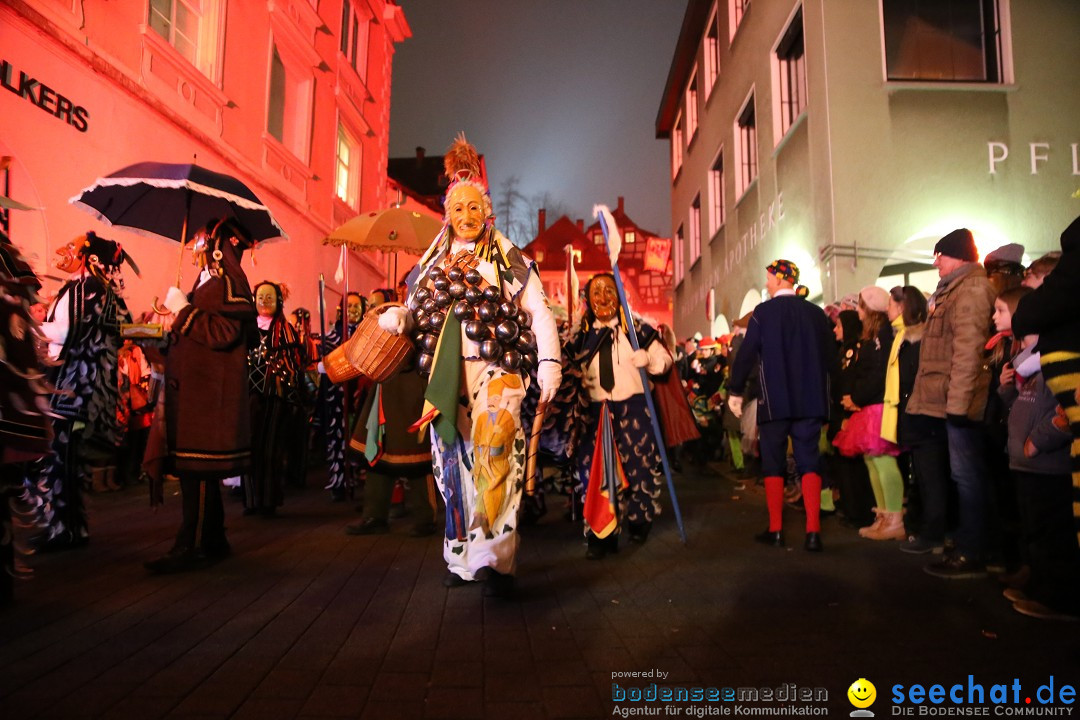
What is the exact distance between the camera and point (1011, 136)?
9820 millimetres

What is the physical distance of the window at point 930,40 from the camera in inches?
399

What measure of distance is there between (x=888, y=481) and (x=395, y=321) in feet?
13.6

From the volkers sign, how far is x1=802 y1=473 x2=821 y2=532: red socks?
910 centimetres

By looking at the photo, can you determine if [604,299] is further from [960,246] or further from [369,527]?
[369,527]

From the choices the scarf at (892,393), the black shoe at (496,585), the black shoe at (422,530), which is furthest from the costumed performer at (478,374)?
the scarf at (892,393)

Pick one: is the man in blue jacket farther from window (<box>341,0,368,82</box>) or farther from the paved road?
window (<box>341,0,368,82</box>)

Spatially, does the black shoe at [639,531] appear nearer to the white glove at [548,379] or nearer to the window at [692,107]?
the white glove at [548,379]

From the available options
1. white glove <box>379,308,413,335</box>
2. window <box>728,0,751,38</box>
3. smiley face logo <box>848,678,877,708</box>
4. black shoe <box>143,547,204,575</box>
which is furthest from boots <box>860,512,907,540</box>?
window <box>728,0,751,38</box>

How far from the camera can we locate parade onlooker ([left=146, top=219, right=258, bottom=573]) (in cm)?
413

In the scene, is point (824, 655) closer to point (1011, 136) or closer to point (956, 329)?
point (956, 329)

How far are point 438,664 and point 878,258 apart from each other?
9.09 meters

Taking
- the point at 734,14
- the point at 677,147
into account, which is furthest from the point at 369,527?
the point at 677,147

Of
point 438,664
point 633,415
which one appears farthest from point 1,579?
point 633,415

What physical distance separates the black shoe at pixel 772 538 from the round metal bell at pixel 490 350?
276cm
